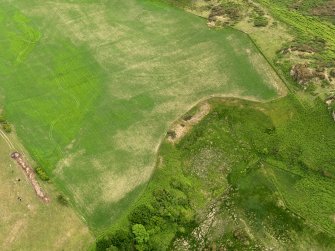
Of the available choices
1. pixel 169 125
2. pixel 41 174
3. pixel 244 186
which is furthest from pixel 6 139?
pixel 244 186

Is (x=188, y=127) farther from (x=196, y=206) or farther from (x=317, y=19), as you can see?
(x=317, y=19)

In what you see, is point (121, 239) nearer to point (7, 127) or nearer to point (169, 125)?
point (169, 125)

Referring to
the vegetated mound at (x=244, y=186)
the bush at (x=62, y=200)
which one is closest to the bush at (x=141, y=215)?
the vegetated mound at (x=244, y=186)

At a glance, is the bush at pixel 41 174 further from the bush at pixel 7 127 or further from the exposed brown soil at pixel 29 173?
the bush at pixel 7 127

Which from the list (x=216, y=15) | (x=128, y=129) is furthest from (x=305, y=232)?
(x=216, y=15)

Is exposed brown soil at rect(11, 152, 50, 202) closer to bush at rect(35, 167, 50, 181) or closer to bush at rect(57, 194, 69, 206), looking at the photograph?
bush at rect(35, 167, 50, 181)

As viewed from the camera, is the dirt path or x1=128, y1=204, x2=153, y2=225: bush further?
the dirt path

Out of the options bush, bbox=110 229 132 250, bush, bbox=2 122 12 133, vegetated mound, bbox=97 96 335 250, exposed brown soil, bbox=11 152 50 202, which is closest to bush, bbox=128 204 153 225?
vegetated mound, bbox=97 96 335 250
